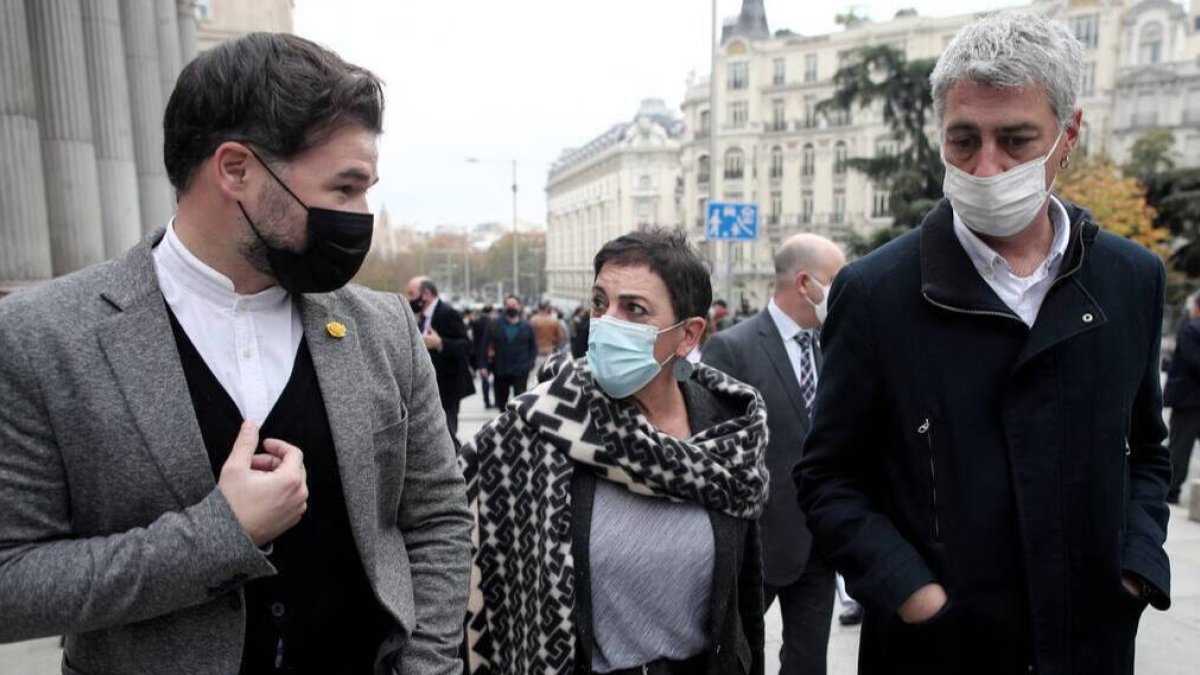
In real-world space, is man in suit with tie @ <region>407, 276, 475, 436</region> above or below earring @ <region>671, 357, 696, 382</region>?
below

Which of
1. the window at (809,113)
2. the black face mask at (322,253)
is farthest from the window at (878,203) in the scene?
the black face mask at (322,253)

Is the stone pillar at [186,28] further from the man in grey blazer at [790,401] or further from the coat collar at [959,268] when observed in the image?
the coat collar at [959,268]

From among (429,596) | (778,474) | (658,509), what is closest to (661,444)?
(658,509)

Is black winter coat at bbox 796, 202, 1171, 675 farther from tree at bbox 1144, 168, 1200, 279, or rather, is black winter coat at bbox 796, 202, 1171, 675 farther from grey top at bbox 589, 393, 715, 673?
tree at bbox 1144, 168, 1200, 279

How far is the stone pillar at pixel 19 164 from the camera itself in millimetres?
6699

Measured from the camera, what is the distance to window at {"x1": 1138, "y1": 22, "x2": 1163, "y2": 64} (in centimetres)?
5293

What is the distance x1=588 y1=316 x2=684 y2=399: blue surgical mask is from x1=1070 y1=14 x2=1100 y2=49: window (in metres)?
60.8

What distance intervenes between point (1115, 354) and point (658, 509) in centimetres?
120

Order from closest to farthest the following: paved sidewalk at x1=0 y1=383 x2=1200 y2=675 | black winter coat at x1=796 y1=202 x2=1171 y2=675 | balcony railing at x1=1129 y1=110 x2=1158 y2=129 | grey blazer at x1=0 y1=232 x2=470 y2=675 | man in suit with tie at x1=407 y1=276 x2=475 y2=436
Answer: grey blazer at x1=0 y1=232 x2=470 y2=675
black winter coat at x1=796 y1=202 x2=1171 y2=675
paved sidewalk at x1=0 y1=383 x2=1200 y2=675
man in suit with tie at x1=407 y1=276 x2=475 y2=436
balcony railing at x1=1129 y1=110 x2=1158 y2=129

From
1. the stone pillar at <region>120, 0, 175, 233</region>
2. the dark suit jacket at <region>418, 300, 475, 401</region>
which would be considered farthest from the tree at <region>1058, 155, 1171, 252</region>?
the stone pillar at <region>120, 0, 175, 233</region>

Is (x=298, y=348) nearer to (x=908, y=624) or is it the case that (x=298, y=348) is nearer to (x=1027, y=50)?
(x=908, y=624)

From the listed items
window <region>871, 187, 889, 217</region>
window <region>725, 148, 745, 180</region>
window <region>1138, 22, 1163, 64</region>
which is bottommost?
window <region>871, 187, 889, 217</region>

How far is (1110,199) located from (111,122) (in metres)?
33.1

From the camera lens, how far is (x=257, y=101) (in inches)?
58.3
